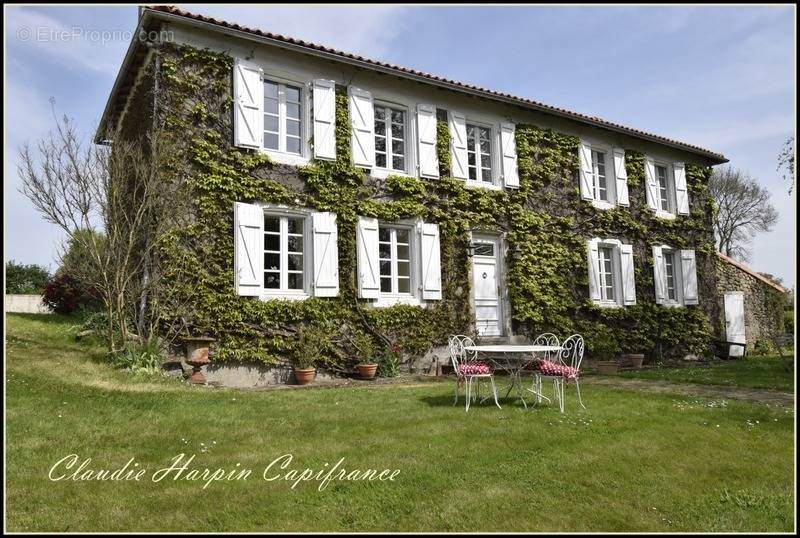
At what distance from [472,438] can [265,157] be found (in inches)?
245

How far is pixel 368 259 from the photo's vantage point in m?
10.0

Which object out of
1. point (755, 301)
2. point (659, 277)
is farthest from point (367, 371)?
point (755, 301)

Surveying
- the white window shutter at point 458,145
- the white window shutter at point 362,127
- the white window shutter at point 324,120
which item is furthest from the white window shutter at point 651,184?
the white window shutter at point 324,120

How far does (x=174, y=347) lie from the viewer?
8422mm

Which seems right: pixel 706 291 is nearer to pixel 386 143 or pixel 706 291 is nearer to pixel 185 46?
pixel 386 143

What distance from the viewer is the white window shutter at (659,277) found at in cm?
Answer: 1463

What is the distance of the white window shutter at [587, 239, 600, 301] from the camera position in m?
13.2

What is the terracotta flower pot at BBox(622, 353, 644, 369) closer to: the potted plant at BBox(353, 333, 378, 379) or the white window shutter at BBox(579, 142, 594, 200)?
the white window shutter at BBox(579, 142, 594, 200)

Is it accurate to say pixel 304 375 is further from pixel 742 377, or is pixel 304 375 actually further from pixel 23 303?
pixel 23 303

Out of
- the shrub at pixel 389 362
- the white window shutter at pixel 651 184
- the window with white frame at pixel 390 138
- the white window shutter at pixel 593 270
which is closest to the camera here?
the shrub at pixel 389 362

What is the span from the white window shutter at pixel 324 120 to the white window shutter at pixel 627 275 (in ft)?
26.1

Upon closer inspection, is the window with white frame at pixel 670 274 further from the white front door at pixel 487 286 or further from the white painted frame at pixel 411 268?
the white painted frame at pixel 411 268

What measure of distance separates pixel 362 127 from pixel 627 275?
782 centimetres

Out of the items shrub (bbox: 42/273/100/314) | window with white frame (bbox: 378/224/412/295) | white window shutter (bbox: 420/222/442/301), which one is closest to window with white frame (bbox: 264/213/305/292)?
window with white frame (bbox: 378/224/412/295)
